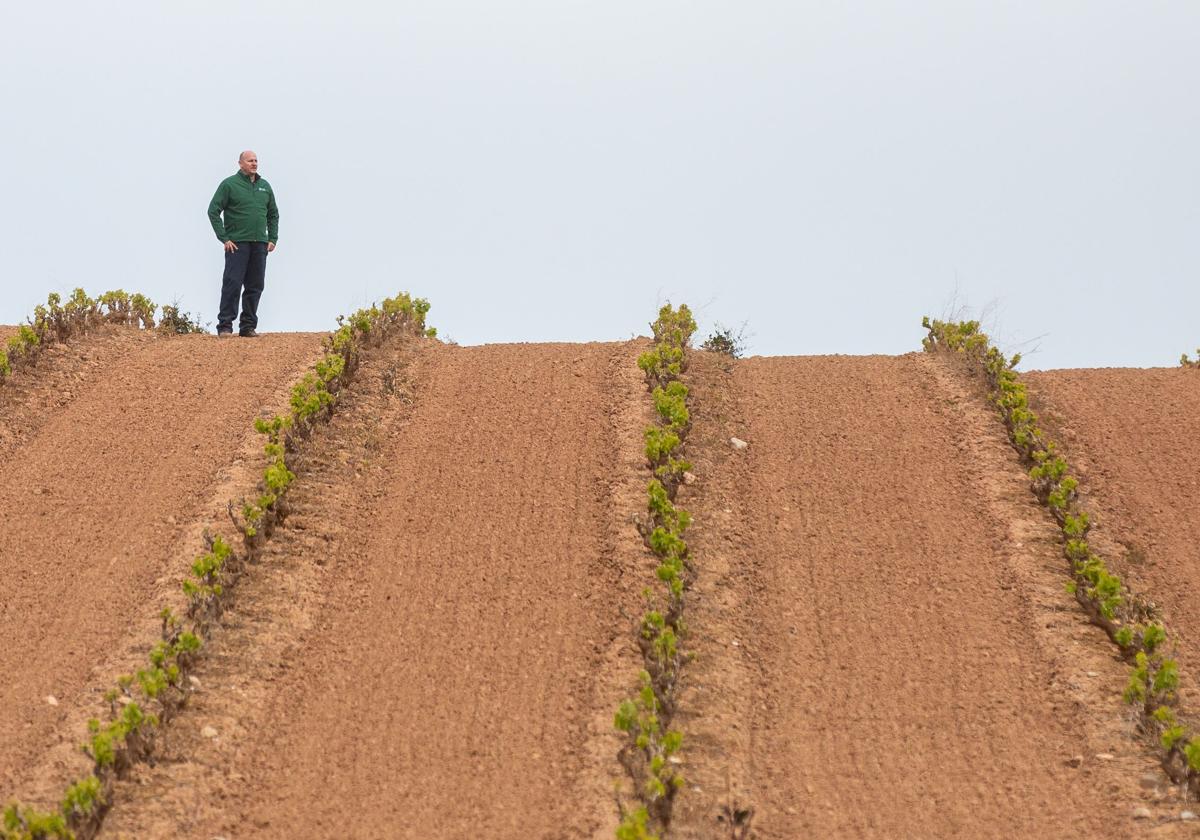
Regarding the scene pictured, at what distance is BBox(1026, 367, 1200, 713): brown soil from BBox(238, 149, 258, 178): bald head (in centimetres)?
759

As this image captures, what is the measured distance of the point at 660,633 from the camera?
265 inches

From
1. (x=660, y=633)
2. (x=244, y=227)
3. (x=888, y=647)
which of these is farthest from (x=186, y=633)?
(x=244, y=227)

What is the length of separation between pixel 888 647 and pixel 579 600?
1785 millimetres

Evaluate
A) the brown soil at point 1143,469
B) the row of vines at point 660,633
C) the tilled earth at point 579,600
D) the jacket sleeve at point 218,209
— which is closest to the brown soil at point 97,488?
the tilled earth at point 579,600

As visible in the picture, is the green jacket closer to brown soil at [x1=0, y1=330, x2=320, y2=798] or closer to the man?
the man

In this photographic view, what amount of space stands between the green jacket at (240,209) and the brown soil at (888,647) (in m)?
4.96

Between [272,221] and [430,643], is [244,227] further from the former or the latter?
[430,643]

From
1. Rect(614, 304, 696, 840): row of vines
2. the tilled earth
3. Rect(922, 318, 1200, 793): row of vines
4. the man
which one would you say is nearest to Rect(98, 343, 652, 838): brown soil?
the tilled earth

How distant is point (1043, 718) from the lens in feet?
21.4

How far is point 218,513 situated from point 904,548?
4.48 meters

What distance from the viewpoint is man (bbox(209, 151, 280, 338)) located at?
12281 millimetres

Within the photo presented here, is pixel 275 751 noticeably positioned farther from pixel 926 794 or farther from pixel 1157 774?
pixel 1157 774

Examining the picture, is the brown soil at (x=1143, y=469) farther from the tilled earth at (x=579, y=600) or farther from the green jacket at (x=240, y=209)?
the green jacket at (x=240, y=209)

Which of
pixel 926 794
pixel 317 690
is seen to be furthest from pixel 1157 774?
pixel 317 690
